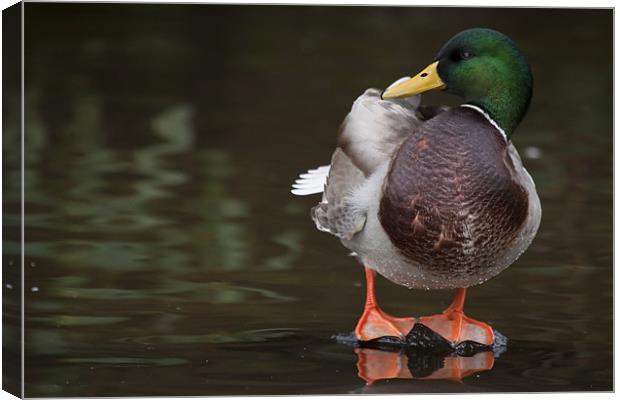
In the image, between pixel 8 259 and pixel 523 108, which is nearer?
pixel 8 259

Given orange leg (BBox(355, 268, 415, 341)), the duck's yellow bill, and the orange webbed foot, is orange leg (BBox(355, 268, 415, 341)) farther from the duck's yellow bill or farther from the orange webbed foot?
the duck's yellow bill

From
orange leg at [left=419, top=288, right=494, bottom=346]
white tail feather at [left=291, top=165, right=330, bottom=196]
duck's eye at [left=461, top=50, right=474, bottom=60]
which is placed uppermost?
duck's eye at [left=461, top=50, right=474, bottom=60]

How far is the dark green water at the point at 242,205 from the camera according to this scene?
427 cm

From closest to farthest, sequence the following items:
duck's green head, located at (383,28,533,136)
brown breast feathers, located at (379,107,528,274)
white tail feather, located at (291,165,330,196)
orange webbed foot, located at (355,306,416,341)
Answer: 1. brown breast feathers, located at (379,107,528,274)
2. duck's green head, located at (383,28,533,136)
3. orange webbed foot, located at (355,306,416,341)
4. white tail feather, located at (291,165,330,196)

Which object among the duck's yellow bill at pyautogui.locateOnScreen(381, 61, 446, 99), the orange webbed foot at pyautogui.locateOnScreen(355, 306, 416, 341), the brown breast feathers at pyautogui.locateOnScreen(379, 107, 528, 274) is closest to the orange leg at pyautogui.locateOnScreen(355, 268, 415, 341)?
the orange webbed foot at pyautogui.locateOnScreen(355, 306, 416, 341)

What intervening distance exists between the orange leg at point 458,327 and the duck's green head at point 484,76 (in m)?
0.63

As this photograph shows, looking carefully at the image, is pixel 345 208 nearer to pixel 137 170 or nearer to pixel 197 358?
pixel 197 358

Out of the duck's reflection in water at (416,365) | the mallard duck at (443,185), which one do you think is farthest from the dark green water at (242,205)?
the mallard duck at (443,185)

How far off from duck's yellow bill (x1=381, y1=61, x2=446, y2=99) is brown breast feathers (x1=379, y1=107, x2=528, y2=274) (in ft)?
0.41

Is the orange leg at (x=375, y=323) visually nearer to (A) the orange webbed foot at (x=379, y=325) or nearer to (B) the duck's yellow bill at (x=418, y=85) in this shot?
(A) the orange webbed foot at (x=379, y=325)

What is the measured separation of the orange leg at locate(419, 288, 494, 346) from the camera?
460cm

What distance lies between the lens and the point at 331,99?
775 centimetres

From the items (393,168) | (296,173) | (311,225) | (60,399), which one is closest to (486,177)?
(393,168)

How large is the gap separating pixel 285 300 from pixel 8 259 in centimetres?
122
